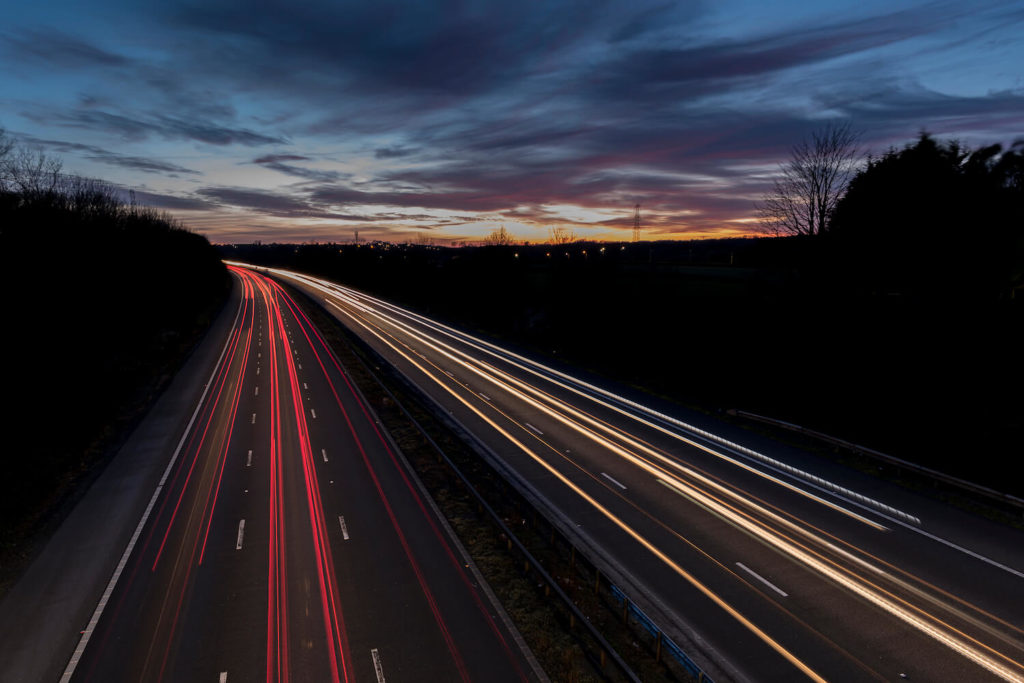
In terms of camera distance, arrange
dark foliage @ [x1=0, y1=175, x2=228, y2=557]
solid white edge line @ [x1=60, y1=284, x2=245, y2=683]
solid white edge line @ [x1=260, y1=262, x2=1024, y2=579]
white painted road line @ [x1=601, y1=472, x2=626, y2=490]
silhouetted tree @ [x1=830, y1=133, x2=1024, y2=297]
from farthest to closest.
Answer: silhouetted tree @ [x1=830, y1=133, x2=1024, y2=297], dark foliage @ [x1=0, y1=175, x2=228, y2=557], white painted road line @ [x1=601, y1=472, x2=626, y2=490], solid white edge line @ [x1=260, y1=262, x2=1024, y2=579], solid white edge line @ [x1=60, y1=284, x2=245, y2=683]

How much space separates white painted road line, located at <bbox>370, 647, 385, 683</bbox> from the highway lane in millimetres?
26

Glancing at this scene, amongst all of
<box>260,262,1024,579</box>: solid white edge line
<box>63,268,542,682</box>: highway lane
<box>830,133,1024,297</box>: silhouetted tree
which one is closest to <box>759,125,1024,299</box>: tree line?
<box>830,133,1024,297</box>: silhouetted tree

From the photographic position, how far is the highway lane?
36.0 ft

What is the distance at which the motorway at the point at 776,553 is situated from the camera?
35.7ft

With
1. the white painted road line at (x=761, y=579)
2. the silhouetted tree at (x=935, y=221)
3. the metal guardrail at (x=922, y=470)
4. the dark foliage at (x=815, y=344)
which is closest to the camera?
the white painted road line at (x=761, y=579)

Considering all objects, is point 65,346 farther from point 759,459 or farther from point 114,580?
point 759,459

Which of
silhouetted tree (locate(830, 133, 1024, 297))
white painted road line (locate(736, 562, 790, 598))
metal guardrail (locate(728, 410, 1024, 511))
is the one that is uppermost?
silhouetted tree (locate(830, 133, 1024, 297))

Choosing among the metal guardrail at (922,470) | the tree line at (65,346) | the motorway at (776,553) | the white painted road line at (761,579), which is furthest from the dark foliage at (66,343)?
the metal guardrail at (922,470)

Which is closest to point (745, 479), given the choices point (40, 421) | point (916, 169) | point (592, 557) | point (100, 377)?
point (592, 557)

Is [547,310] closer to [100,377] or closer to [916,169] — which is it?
[916,169]

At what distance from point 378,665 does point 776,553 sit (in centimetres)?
1134

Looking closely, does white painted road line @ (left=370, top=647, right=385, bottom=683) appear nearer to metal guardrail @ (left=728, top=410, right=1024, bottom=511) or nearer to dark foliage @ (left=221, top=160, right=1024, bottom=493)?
metal guardrail @ (left=728, top=410, right=1024, bottom=511)

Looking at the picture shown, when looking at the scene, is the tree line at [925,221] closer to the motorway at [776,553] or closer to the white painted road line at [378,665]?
the motorway at [776,553]

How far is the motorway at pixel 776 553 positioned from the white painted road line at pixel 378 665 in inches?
246
